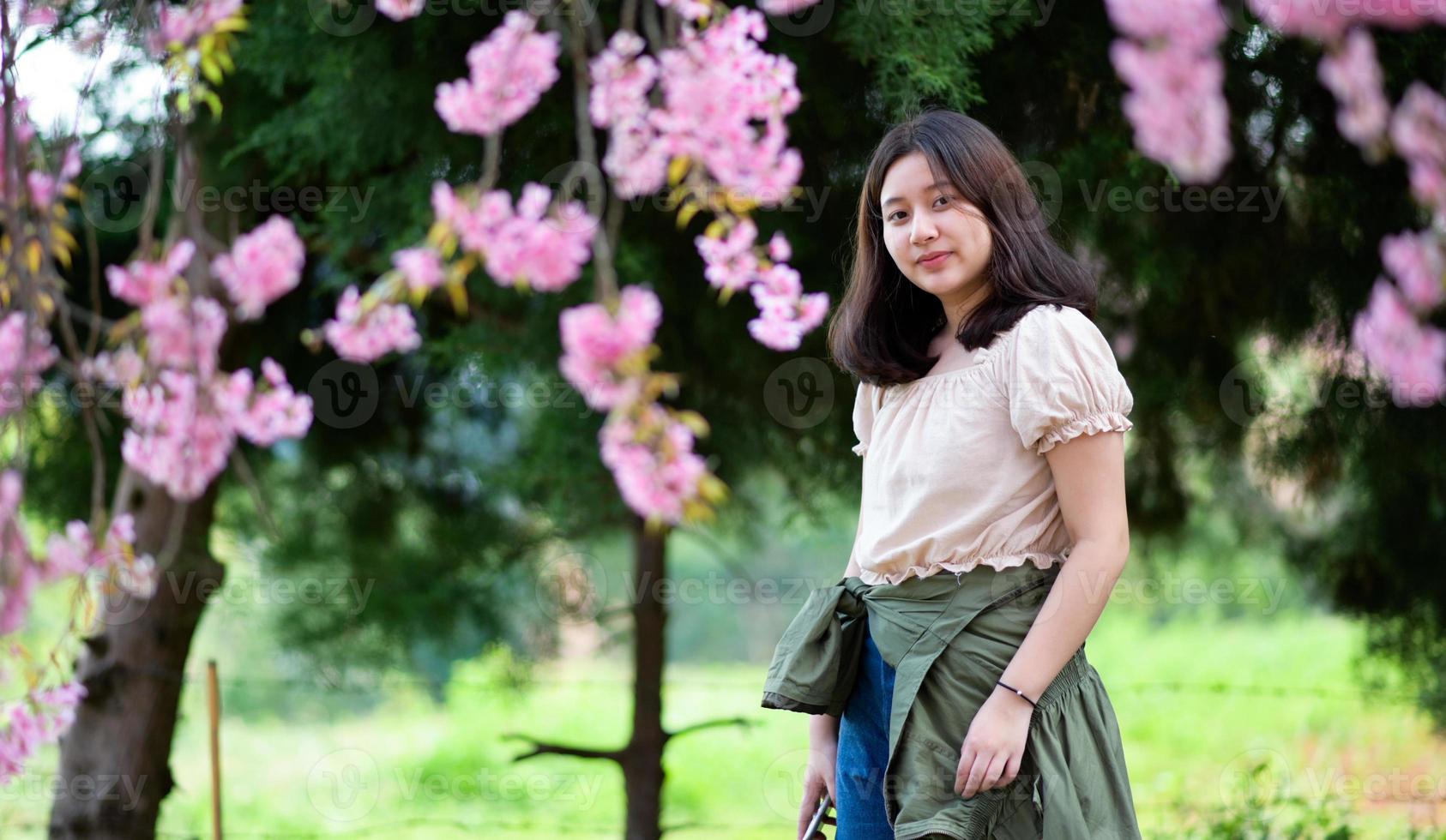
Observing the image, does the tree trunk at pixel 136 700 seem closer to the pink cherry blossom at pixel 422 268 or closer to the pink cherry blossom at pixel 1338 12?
the pink cherry blossom at pixel 422 268

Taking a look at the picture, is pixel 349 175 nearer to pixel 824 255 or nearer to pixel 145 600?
pixel 824 255

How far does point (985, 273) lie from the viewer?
4.62 feet

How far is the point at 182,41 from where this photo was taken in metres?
1.30

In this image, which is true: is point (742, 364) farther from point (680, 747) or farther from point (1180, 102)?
point (680, 747)

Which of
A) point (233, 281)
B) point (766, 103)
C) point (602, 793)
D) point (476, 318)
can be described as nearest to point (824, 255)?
point (476, 318)

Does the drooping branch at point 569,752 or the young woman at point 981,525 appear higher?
the young woman at point 981,525

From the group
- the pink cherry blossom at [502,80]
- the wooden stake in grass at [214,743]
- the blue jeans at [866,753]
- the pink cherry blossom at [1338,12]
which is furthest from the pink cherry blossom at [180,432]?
the wooden stake in grass at [214,743]

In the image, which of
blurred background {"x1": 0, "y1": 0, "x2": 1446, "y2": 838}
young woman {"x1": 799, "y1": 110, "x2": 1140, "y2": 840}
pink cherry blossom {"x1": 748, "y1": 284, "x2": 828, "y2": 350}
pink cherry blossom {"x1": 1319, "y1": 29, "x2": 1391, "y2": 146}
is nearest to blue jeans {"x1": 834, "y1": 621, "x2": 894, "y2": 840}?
young woman {"x1": 799, "y1": 110, "x2": 1140, "y2": 840}

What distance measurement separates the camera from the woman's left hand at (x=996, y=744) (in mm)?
1241

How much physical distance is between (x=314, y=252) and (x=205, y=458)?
1.91 metres

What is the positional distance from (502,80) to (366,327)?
0.97 feet

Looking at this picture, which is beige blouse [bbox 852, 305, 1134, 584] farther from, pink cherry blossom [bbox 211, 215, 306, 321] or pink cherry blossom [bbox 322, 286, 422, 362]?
pink cherry blossom [bbox 211, 215, 306, 321]

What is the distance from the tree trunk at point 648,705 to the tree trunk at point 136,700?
1.07 metres

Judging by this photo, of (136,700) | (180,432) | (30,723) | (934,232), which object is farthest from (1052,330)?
(136,700)
